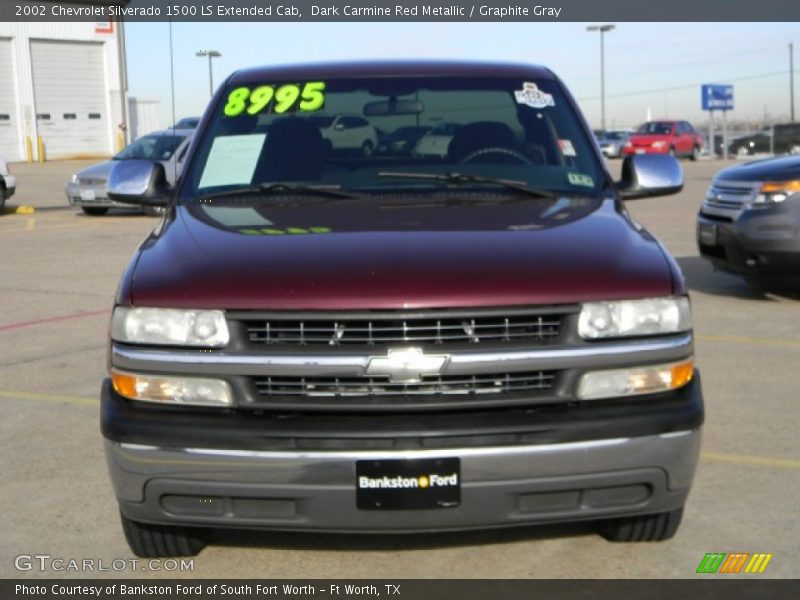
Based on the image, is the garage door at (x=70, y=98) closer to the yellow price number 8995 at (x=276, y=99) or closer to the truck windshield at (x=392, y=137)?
the yellow price number 8995 at (x=276, y=99)

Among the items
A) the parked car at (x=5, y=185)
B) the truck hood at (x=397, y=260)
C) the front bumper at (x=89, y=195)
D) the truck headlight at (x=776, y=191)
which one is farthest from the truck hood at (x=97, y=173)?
the truck hood at (x=397, y=260)

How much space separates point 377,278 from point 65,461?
254cm

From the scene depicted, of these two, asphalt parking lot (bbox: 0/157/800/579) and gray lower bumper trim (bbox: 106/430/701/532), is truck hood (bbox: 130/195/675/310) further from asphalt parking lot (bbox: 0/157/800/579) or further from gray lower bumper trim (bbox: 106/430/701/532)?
asphalt parking lot (bbox: 0/157/800/579)

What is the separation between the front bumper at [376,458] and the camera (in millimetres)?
3613

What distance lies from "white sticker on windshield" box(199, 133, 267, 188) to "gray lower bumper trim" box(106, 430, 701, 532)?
150 centimetres

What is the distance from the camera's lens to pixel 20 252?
15242mm

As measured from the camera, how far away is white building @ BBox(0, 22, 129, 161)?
47156 mm

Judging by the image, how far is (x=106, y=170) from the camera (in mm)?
21281

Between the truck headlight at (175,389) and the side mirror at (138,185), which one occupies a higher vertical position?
the side mirror at (138,185)

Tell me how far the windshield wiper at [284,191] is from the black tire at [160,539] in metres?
1.36

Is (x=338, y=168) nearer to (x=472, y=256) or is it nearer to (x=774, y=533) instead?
(x=472, y=256)

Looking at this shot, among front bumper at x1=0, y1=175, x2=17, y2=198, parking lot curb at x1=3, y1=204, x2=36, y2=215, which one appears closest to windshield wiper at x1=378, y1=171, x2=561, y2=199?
front bumper at x1=0, y1=175, x2=17, y2=198
